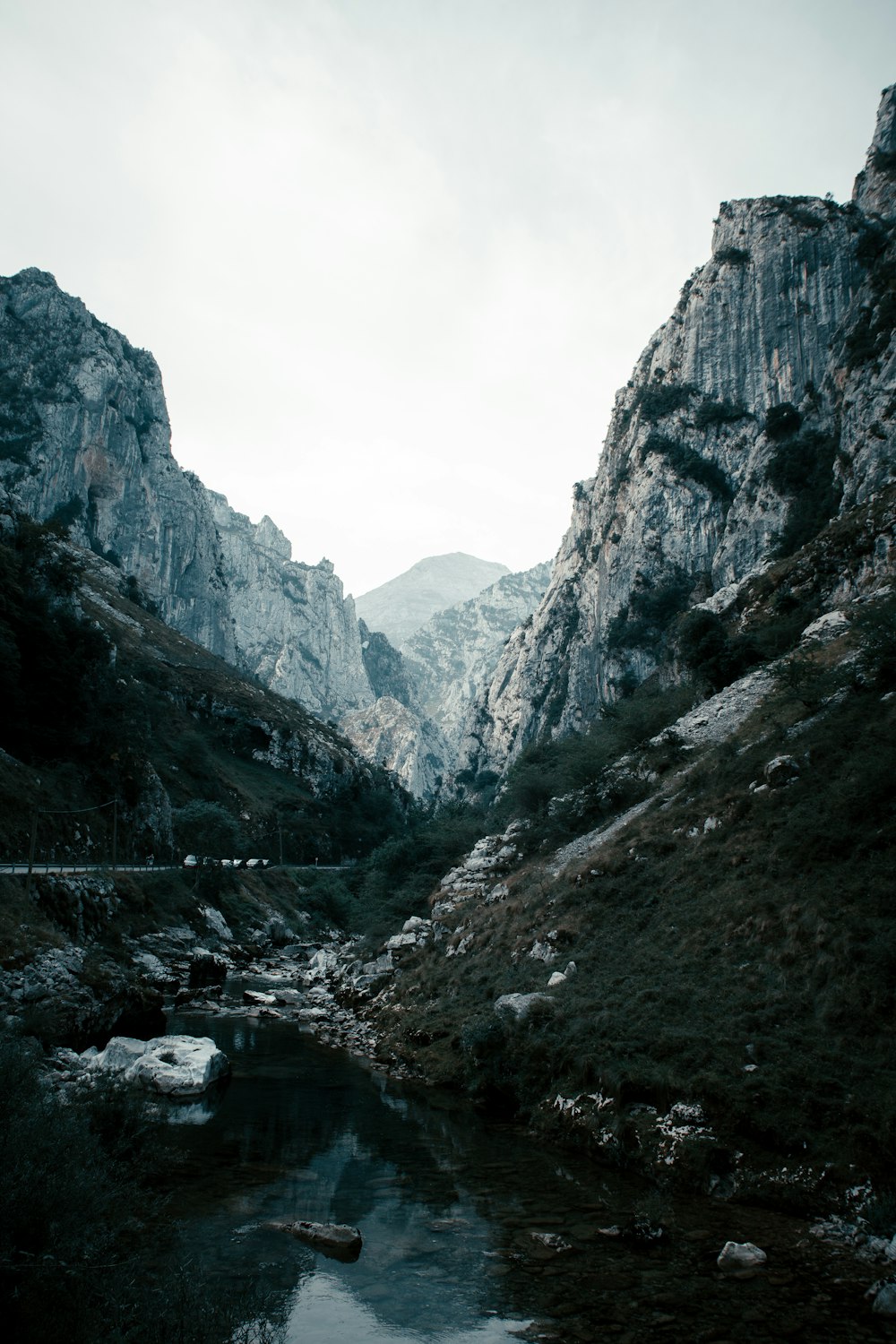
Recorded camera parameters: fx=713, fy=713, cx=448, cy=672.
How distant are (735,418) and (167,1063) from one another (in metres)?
118

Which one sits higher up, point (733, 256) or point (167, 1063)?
point (733, 256)

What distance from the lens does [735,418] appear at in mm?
111500

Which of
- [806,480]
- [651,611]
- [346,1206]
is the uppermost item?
[806,480]

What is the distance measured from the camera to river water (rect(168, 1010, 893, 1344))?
8344mm

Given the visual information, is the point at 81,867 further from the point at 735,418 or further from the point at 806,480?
the point at 735,418

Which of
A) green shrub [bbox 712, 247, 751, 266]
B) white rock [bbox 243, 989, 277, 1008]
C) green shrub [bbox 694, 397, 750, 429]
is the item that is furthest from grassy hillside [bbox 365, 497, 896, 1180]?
green shrub [bbox 712, 247, 751, 266]

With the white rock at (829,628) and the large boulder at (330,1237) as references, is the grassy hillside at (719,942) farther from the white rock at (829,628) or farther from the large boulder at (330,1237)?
the large boulder at (330,1237)

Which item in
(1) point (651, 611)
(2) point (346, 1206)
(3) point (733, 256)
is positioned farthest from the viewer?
(3) point (733, 256)

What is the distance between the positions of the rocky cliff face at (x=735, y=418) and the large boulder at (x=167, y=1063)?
71.8 metres

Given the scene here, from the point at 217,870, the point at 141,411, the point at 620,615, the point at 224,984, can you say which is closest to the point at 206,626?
the point at 141,411

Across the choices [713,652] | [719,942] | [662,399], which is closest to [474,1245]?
[719,942]

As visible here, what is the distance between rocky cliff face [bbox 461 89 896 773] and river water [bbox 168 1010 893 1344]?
72.7m

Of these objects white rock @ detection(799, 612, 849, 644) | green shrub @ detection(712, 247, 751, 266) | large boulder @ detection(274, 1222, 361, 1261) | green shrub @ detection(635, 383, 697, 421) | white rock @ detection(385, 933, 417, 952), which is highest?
green shrub @ detection(712, 247, 751, 266)

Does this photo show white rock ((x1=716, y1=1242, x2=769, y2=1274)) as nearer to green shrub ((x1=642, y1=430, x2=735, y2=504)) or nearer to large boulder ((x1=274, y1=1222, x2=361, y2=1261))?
large boulder ((x1=274, y1=1222, x2=361, y2=1261))
